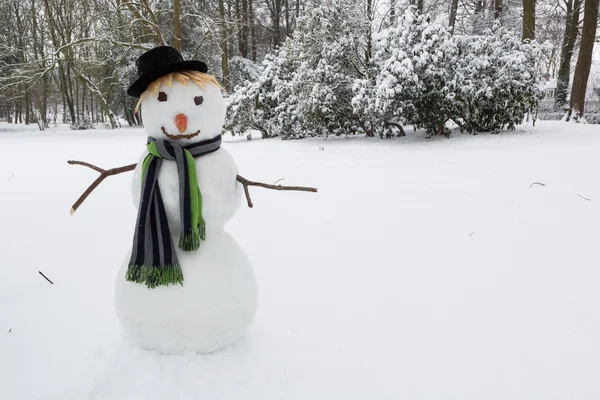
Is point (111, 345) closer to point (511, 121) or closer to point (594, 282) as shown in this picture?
point (594, 282)

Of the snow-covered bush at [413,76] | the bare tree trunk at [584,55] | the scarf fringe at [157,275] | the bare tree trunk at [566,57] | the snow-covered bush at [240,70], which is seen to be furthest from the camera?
the snow-covered bush at [240,70]

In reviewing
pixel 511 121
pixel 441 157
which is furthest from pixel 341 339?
pixel 511 121

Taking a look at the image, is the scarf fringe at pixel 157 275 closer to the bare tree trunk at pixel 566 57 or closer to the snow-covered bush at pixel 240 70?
the snow-covered bush at pixel 240 70

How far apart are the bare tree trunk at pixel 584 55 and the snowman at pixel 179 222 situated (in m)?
12.6

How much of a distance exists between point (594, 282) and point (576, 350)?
2.87 ft

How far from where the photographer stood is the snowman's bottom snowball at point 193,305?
170 cm

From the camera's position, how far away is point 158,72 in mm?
1701

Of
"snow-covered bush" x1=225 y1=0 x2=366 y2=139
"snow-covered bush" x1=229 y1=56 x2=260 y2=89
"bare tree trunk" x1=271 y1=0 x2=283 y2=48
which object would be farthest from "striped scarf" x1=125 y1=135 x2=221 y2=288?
"bare tree trunk" x1=271 y1=0 x2=283 y2=48

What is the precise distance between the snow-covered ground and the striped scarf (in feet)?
1.42

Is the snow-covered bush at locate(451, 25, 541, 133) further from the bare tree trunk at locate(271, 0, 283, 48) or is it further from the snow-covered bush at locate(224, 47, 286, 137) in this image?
the bare tree trunk at locate(271, 0, 283, 48)

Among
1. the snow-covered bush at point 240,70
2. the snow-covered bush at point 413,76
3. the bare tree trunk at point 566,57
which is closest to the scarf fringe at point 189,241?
the snow-covered bush at point 413,76

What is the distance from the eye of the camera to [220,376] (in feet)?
5.62

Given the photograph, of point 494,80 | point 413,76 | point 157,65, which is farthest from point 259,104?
point 157,65

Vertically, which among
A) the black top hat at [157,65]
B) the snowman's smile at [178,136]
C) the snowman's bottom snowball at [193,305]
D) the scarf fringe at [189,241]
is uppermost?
the black top hat at [157,65]
